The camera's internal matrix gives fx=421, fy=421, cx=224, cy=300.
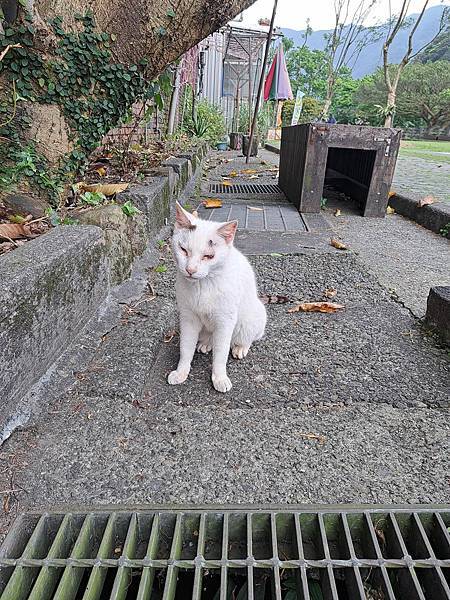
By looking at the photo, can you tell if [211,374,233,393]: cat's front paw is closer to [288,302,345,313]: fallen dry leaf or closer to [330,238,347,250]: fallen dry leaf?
[288,302,345,313]: fallen dry leaf

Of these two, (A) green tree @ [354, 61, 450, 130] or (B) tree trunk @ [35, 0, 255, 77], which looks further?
(A) green tree @ [354, 61, 450, 130]

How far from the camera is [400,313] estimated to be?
8.33 feet

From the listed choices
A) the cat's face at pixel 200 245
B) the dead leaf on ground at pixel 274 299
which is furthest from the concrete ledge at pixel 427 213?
the cat's face at pixel 200 245

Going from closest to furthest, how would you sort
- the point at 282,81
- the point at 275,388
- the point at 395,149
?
1. the point at 275,388
2. the point at 395,149
3. the point at 282,81

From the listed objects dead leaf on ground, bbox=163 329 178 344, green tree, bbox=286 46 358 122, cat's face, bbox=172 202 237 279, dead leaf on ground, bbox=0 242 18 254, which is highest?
green tree, bbox=286 46 358 122

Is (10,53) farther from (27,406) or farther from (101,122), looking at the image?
(27,406)

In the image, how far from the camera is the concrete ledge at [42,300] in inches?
55.4

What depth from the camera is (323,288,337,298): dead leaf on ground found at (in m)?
2.80

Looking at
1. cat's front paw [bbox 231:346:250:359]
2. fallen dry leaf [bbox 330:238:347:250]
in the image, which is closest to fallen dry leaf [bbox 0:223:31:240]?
cat's front paw [bbox 231:346:250:359]

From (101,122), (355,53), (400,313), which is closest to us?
(400,313)

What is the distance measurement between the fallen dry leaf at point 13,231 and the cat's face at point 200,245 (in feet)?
2.84

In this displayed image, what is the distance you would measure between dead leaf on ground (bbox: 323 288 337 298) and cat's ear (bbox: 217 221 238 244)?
49.7 inches

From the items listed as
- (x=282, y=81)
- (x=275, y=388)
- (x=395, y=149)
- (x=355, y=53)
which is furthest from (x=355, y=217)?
(x=355, y=53)

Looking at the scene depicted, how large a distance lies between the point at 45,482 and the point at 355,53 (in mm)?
23896
